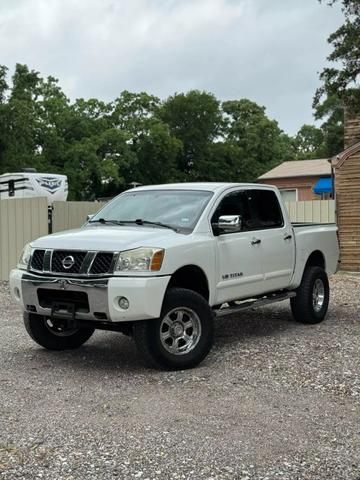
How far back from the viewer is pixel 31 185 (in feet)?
52.5

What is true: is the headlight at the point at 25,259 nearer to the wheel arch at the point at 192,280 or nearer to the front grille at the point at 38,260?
the front grille at the point at 38,260

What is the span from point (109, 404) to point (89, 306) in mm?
1101

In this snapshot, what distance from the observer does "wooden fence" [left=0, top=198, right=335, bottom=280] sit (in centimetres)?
1293

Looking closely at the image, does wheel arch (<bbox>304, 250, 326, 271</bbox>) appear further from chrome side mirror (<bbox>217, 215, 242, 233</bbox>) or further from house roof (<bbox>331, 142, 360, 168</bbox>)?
house roof (<bbox>331, 142, 360, 168</bbox>)

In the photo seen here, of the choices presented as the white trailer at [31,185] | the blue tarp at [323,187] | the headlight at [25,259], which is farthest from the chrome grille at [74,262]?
the blue tarp at [323,187]

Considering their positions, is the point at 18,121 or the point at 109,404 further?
the point at 18,121

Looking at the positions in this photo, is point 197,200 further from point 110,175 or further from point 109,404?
point 110,175

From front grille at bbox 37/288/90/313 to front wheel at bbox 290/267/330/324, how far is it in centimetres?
357

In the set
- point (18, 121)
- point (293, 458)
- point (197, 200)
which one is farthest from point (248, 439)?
point (18, 121)

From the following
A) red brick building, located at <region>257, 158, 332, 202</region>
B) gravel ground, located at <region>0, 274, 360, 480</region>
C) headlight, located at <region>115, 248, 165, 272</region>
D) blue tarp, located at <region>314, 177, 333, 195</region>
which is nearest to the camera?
gravel ground, located at <region>0, 274, 360, 480</region>

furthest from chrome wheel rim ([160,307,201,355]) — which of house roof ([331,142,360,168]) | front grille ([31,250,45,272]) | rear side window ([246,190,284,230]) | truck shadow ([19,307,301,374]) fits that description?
house roof ([331,142,360,168])

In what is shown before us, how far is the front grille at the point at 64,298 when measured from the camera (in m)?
5.91

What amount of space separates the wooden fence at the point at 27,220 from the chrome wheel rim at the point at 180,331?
7322 mm

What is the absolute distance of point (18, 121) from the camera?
28703mm
